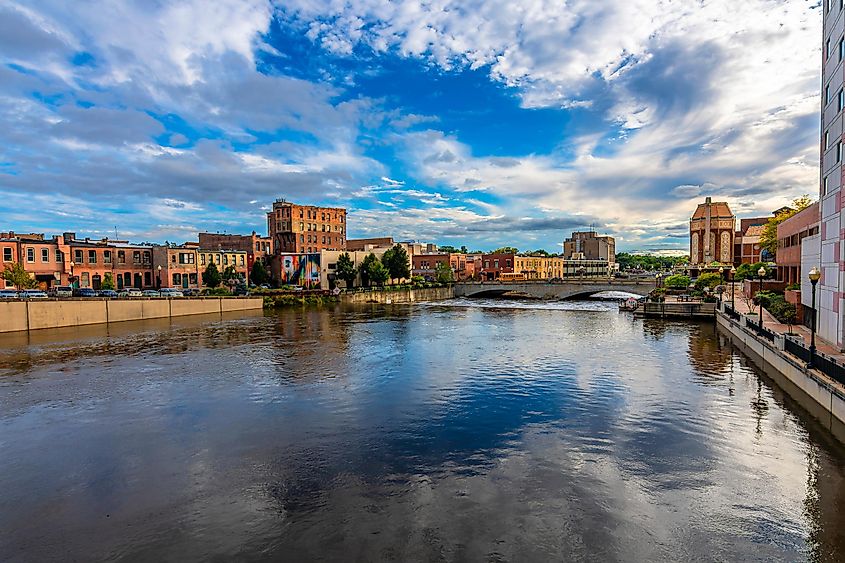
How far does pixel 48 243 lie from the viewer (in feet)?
238

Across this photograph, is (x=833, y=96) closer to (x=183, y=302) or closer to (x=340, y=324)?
(x=340, y=324)

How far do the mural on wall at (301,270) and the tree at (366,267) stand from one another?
9.98 meters

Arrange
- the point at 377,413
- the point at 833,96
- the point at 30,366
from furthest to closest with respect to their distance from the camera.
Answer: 1. the point at 30,366
2. the point at 833,96
3. the point at 377,413

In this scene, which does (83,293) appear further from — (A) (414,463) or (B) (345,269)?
(A) (414,463)

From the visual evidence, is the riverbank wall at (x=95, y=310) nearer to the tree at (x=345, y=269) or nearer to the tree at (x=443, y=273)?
the tree at (x=345, y=269)

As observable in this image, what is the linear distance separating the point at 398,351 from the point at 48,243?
6432cm

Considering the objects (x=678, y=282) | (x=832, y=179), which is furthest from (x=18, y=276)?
(x=678, y=282)

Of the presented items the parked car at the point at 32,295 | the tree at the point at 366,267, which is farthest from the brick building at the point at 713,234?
the parked car at the point at 32,295

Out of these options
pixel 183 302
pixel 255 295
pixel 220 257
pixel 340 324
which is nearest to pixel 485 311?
pixel 340 324

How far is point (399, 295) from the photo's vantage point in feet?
329

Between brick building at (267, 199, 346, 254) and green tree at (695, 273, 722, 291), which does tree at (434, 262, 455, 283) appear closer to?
brick building at (267, 199, 346, 254)

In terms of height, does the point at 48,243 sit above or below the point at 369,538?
above

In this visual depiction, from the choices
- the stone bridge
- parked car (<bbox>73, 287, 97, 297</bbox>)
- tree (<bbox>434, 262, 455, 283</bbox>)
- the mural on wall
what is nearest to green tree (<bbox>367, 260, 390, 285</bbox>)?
the mural on wall

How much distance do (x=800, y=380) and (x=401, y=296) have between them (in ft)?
262
